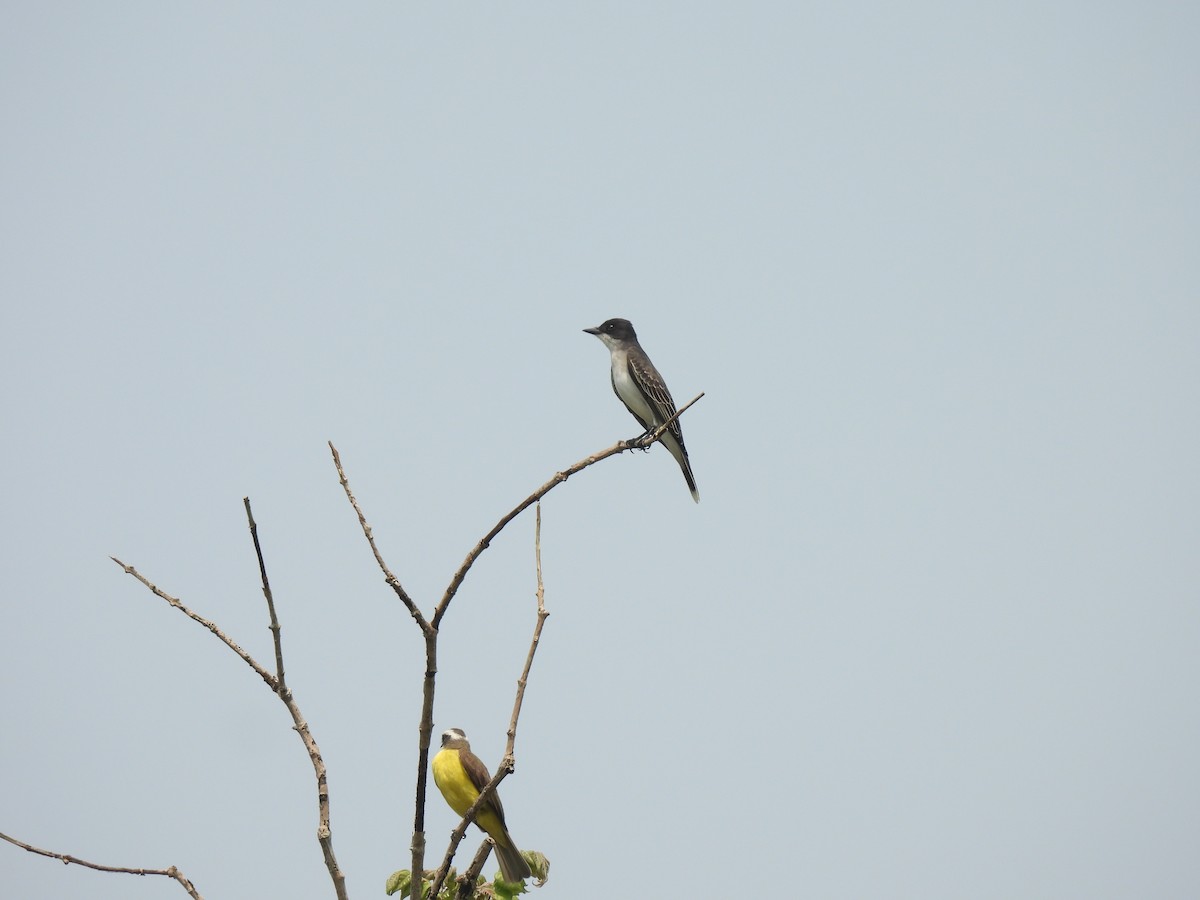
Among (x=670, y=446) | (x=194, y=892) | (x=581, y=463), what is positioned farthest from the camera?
(x=670, y=446)

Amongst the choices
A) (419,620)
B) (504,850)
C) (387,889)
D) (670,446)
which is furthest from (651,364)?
(419,620)

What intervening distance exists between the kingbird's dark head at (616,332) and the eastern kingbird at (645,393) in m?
0.07

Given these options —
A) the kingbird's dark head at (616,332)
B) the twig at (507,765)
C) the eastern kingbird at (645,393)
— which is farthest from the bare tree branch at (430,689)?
the kingbird's dark head at (616,332)

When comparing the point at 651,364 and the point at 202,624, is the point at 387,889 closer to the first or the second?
the point at 202,624

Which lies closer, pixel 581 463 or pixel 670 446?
pixel 581 463

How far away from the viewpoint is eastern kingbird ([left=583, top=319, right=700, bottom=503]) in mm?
14031

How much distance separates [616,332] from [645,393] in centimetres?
118

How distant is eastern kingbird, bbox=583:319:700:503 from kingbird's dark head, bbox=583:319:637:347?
0.24 ft

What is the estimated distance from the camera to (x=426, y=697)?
388cm

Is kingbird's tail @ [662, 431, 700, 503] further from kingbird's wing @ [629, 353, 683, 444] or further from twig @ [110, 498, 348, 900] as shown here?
twig @ [110, 498, 348, 900]

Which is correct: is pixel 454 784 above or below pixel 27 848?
above

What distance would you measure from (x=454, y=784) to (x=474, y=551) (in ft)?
18.8

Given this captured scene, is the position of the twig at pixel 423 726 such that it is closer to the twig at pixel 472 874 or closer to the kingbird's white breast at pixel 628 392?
the twig at pixel 472 874

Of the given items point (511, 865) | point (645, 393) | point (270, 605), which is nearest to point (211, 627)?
point (270, 605)
